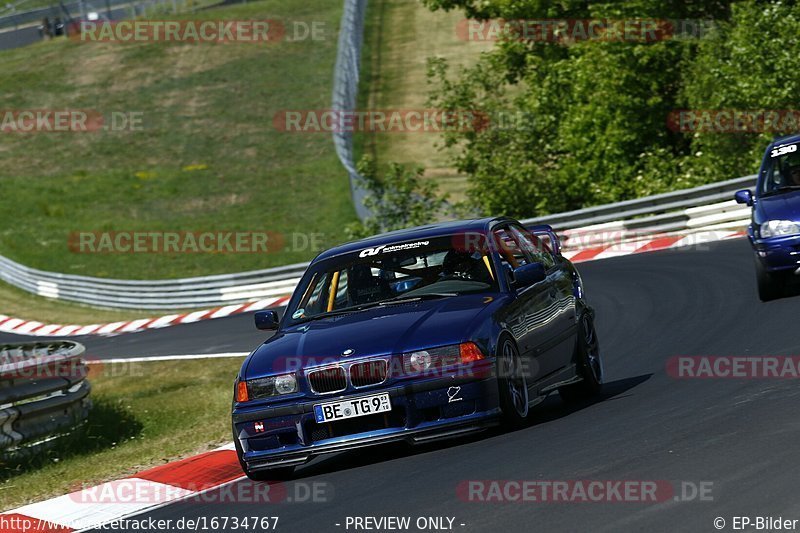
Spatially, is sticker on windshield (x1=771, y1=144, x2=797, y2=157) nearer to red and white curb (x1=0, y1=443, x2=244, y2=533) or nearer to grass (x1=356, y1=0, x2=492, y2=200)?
red and white curb (x1=0, y1=443, x2=244, y2=533)

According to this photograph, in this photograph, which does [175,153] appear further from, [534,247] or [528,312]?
[528,312]

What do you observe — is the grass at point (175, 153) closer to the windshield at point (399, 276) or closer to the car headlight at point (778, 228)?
the car headlight at point (778, 228)

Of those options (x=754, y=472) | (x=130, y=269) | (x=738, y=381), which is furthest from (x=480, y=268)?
(x=130, y=269)

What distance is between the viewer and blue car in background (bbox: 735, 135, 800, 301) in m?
12.6

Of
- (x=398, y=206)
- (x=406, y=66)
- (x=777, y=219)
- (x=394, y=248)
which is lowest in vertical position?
(x=398, y=206)

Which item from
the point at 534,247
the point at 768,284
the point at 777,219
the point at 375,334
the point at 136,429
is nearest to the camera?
the point at 375,334

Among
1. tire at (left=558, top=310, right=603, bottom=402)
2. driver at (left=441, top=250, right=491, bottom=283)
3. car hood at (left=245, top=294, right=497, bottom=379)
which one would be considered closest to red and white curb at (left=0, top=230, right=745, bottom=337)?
tire at (left=558, top=310, right=603, bottom=402)

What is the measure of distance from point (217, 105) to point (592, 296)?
1623 inches

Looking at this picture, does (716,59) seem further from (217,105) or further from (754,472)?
(217,105)

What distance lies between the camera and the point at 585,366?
31.6ft

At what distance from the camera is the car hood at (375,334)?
25.7 ft

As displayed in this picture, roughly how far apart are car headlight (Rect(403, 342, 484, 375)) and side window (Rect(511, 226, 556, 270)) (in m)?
1.85

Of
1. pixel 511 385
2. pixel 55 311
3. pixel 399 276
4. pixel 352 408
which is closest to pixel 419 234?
pixel 399 276

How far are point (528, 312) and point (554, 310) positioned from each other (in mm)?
565
